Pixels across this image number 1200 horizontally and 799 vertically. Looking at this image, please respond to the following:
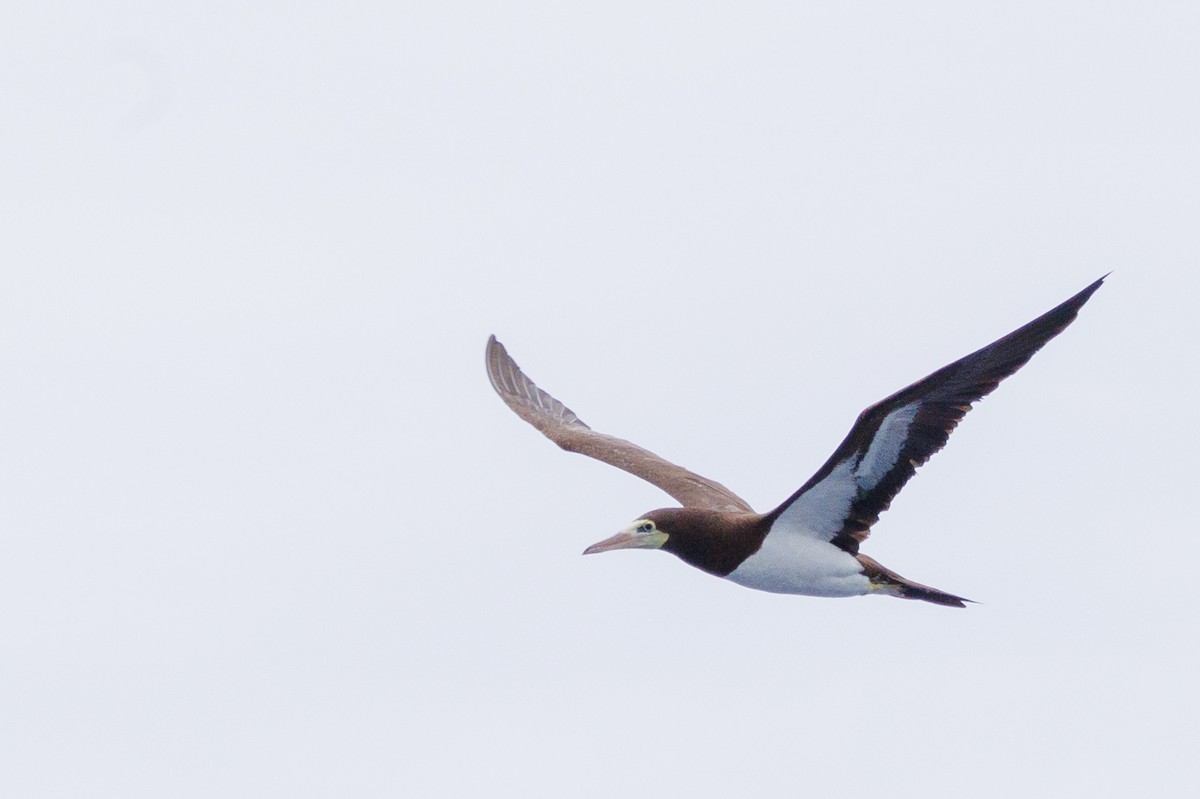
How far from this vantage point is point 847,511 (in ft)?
65.1

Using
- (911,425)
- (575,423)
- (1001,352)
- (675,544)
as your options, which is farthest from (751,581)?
(575,423)

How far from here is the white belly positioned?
20.0 m

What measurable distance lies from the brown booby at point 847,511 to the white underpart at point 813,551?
10 mm

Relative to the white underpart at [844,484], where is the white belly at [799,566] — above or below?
below

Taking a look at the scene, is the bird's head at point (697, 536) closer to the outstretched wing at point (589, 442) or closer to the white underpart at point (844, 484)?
the white underpart at point (844, 484)

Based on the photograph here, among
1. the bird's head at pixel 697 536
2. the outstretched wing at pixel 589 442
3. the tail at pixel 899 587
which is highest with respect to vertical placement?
the outstretched wing at pixel 589 442

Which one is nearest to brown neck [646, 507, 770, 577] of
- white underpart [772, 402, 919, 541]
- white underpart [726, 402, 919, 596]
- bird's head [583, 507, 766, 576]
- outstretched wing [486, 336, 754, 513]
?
bird's head [583, 507, 766, 576]

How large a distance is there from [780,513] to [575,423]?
22.3 ft

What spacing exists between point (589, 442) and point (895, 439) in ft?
21.6

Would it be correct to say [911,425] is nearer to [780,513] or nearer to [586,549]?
[780,513]

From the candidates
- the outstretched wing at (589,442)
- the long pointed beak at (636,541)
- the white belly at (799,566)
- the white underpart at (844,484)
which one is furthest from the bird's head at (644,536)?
the outstretched wing at (589,442)

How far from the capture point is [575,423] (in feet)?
85.6

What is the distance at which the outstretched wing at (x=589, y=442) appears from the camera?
2303cm

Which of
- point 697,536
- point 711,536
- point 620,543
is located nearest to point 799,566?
point 711,536
